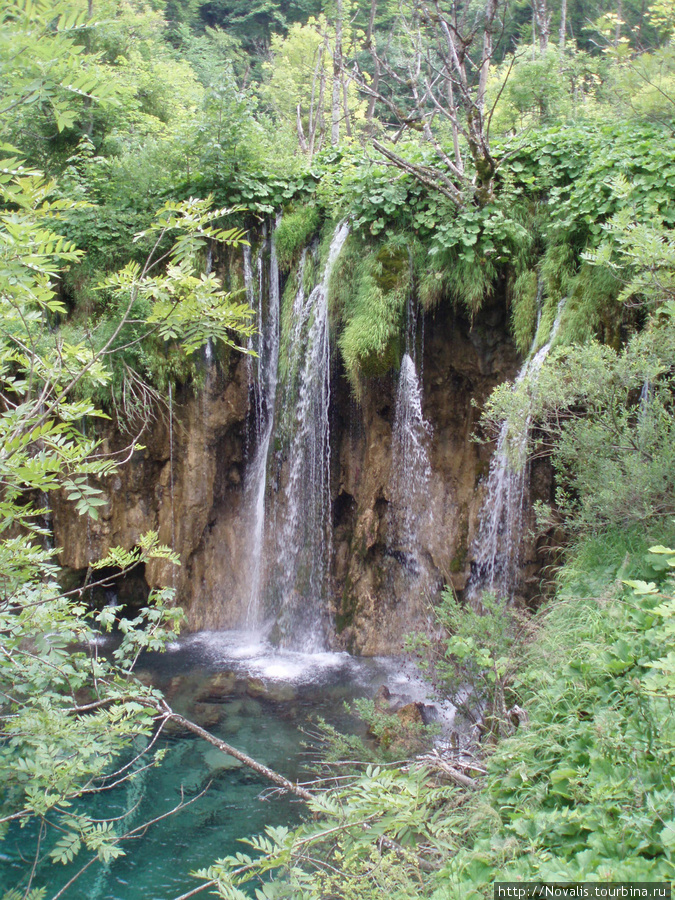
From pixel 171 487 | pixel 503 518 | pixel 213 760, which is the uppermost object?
pixel 171 487

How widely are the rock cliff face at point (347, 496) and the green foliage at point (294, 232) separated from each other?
1.57 metres

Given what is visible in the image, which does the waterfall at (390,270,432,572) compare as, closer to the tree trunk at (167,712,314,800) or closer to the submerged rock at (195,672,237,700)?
the submerged rock at (195,672,237,700)

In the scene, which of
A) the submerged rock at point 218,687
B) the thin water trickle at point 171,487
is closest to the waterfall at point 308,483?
the submerged rock at point 218,687

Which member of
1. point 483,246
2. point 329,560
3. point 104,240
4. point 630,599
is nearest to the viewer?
point 630,599

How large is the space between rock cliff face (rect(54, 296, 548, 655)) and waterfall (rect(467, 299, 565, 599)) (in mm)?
334

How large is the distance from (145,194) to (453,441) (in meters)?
5.84

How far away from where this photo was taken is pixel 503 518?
668 centimetres

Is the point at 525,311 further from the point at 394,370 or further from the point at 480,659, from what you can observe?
the point at 480,659

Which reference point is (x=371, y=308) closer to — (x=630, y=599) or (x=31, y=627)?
(x=630, y=599)

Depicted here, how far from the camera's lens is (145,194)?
9.12m

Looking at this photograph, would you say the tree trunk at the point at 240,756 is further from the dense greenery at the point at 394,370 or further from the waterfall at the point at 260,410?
the waterfall at the point at 260,410

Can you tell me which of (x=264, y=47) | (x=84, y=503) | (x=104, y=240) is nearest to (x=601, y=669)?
(x=84, y=503)

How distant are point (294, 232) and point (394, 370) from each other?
2561mm

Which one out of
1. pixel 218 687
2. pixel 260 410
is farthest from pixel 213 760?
pixel 260 410
